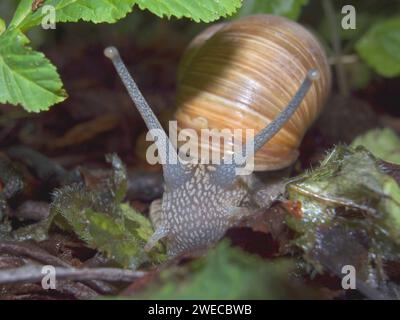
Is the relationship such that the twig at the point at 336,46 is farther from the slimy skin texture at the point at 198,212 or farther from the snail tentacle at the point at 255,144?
the slimy skin texture at the point at 198,212

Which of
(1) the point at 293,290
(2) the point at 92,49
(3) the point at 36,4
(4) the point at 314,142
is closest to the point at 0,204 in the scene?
(3) the point at 36,4

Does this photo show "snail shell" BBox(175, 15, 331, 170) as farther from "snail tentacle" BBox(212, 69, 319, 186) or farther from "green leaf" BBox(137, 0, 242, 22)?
"green leaf" BBox(137, 0, 242, 22)

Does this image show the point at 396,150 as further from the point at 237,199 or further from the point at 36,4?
the point at 36,4

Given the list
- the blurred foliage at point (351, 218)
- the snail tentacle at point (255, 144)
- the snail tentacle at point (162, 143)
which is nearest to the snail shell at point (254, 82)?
the snail tentacle at point (255, 144)

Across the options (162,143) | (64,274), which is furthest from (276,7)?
(64,274)

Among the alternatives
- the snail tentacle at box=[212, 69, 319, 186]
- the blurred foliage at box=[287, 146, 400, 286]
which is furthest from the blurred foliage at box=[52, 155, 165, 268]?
the blurred foliage at box=[287, 146, 400, 286]

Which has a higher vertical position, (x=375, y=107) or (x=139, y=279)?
(x=375, y=107)
